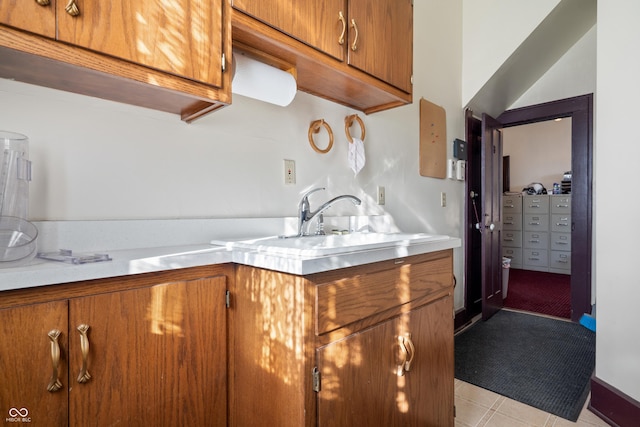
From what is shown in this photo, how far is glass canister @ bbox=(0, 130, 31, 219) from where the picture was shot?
832 mm

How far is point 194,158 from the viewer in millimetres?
1241

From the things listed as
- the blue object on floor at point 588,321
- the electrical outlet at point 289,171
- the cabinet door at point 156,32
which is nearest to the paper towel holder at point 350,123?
the electrical outlet at point 289,171

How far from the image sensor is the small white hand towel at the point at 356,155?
5.94ft

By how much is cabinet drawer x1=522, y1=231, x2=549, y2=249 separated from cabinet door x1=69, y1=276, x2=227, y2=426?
17.6ft

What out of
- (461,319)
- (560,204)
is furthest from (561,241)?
(461,319)

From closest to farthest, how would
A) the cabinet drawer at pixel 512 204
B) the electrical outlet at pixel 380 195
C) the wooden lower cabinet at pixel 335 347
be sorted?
the wooden lower cabinet at pixel 335 347 < the electrical outlet at pixel 380 195 < the cabinet drawer at pixel 512 204

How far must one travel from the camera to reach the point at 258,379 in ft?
3.12

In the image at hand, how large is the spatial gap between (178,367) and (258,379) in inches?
8.7

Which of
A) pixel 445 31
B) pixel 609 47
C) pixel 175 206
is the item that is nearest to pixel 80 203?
pixel 175 206

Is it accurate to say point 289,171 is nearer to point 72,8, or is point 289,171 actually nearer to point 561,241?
point 72,8

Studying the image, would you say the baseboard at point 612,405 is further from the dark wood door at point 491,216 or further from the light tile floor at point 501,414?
the dark wood door at point 491,216

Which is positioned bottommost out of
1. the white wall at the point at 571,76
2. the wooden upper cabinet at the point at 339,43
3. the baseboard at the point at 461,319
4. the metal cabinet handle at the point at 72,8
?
the baseboard at the point at 461,319

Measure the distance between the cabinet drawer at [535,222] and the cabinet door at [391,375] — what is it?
4512 millimetres

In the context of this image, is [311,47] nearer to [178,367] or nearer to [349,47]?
[349,47]
